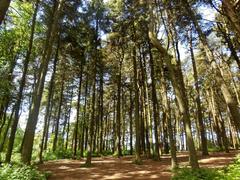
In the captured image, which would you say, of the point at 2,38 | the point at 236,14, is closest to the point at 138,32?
the point at 2,38

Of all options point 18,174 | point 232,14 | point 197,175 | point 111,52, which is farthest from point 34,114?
point 111,52

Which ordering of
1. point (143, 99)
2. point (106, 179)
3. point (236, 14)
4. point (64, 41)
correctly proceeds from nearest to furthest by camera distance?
1. point (236, 14)
2. point (106, 179)
3. point (64, 41)
4. point (143, 99)

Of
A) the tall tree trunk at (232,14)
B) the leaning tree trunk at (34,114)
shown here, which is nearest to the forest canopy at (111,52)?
the leaning tree trunk at (34,114)

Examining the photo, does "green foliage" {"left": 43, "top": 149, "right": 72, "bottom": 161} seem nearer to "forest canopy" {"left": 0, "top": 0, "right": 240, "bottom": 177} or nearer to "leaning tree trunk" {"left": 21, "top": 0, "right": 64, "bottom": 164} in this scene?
"forest canopy" {"left": 0, "top": 0, "right": 240, "bottom": 177}

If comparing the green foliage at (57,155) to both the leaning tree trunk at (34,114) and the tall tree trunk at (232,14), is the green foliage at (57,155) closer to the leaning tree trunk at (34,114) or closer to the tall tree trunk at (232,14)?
the leaning tree trunk at (34,114)

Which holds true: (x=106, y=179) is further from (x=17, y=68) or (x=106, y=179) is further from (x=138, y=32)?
(x=17, y=68)

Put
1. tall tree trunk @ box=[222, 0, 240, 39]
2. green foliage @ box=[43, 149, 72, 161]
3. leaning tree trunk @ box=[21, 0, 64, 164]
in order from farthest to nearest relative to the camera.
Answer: green foliage @ box=[43, 149, 72, 161] < leaning tree trunk @ box=[21, 0, 64, 164] < tall tree trunk @ box=[222, 0, 240, 39]

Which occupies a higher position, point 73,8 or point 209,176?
point 73,8

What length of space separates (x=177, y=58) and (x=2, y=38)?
38.2 feet

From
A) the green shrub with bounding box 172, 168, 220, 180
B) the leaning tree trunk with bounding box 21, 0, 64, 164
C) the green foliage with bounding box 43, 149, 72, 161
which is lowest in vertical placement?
the green shrub with bounding box 172, 168, 220, 180

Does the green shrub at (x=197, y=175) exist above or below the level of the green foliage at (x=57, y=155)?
below

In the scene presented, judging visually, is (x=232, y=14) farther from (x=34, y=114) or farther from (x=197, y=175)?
(x=34, y=114)

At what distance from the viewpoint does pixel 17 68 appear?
80.9ft

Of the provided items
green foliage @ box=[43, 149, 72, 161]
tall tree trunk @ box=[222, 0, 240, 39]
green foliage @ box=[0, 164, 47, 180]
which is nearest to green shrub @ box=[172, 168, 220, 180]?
green foliage @ box=[0, 164, 47, 180]
